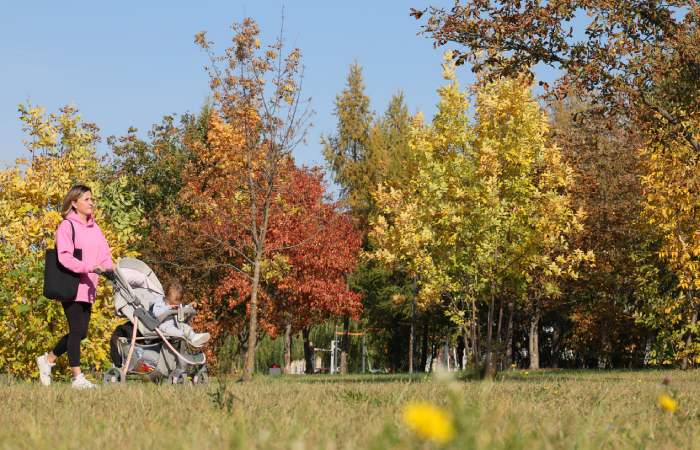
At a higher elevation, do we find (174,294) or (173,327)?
(174,294)

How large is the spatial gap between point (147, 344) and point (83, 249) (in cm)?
218

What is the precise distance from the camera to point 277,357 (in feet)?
176

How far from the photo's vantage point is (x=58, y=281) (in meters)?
10.9

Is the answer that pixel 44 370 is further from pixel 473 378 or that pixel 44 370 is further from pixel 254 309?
pixel 254 309

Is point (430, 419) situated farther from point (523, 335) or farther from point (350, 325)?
point (350, 325)

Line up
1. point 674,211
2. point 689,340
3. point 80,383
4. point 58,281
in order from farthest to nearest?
1. point 689,340
2. point 674,211
3. point 58,281
4. point 80,383

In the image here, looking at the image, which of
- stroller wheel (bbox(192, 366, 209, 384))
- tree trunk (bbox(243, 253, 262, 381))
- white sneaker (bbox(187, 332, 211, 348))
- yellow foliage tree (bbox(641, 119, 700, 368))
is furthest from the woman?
yellow foliage tree (bbox(641, 119, 700, 368))

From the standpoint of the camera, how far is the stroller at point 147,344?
12.3 m

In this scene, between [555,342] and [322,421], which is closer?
[322,421]

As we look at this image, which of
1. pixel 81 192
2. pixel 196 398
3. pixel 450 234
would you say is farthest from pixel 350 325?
pixel 196 398

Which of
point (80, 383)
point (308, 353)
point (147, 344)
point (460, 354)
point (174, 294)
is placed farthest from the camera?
point (460, 354)

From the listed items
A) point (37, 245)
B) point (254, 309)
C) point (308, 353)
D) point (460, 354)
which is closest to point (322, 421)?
point (37, 245)

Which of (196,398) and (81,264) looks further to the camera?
(81,264)

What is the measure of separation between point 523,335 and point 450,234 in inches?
1132
